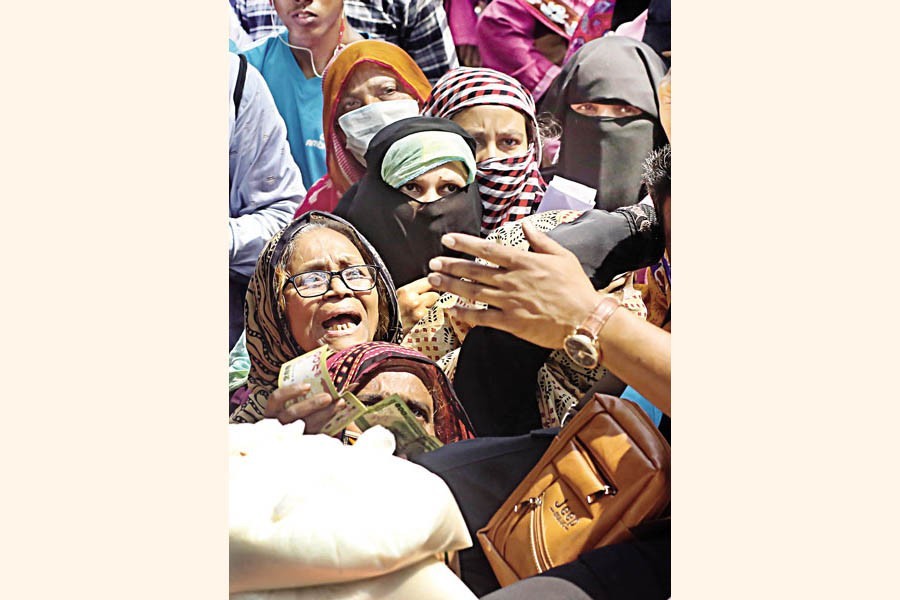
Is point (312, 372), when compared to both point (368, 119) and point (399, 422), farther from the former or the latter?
point (368, 119)

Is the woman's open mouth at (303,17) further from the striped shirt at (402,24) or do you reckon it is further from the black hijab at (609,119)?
the black hijab at (609,119)

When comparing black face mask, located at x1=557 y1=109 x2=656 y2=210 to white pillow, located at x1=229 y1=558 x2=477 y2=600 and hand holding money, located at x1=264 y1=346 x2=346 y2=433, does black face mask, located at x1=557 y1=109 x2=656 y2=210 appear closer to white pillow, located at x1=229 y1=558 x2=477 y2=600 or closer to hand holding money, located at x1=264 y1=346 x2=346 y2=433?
hand holding money, located at x1=264 y1=346 x2=346 y2=433

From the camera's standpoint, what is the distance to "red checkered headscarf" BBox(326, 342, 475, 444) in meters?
3.00

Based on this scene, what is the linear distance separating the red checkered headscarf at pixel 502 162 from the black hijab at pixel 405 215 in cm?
3

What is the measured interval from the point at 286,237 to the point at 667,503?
1211mm

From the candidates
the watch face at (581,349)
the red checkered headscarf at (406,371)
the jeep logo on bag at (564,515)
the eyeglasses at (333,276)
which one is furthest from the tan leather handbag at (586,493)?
the eyeglasses at (333,276)

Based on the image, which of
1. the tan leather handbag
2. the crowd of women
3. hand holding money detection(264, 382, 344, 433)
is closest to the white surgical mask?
the crowd of women

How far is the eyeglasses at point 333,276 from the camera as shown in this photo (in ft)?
10.1

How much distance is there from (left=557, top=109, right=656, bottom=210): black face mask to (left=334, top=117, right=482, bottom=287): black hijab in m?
0.27

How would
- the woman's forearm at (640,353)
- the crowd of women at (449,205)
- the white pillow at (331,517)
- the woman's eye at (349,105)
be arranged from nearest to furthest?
the white pillow at (331,517)
the woman's forearm at (640,353)
the crowd of women at (449,205)
the woman's eye at (349,105)

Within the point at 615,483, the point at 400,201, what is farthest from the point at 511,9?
the point at 615,483

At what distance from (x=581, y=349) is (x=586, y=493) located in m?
0.34

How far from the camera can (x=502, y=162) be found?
3.06m

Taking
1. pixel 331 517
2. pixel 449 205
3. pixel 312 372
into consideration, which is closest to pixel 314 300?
pixel 312 372
